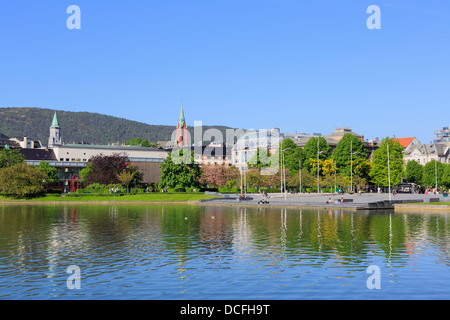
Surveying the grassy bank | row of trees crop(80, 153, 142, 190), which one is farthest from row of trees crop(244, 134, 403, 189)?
row of trees crop(80, 153, 142, 190)

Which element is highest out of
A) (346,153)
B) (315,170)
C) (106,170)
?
(346,153)

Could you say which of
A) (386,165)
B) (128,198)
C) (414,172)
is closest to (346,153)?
(386,165)

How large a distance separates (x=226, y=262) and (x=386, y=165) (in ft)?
347

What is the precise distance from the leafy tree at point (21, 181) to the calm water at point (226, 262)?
61074 mm

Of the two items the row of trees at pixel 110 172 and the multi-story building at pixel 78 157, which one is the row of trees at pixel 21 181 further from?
the multi-story building at pixel 78 157

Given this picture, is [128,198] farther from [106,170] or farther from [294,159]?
[294,159]

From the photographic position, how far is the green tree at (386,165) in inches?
4710

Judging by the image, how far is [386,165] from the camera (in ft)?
400

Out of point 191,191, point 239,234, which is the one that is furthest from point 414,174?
point 239,234

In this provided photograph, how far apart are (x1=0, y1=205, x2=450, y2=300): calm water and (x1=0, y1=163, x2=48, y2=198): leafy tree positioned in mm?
61074

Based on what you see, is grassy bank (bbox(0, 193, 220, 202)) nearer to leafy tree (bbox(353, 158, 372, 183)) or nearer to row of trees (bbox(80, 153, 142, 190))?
row of trees (bbox(80, 153, 142, 190))

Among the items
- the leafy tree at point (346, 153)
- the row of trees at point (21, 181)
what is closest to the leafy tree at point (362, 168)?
the leafy tree at point (346, 153)
